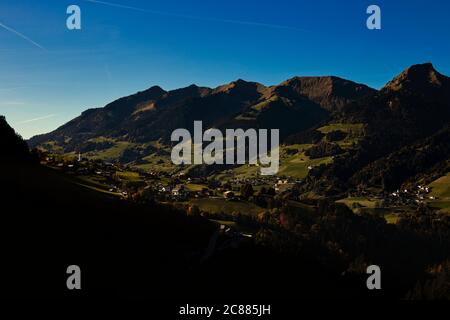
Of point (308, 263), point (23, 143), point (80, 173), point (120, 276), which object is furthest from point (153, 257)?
point (80, 173)

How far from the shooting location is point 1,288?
64.8 m

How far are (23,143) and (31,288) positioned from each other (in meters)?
94.5

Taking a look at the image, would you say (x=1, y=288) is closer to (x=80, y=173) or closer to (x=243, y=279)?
(x=243, y=279)

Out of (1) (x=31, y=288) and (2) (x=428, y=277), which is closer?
(1) (x=31, y=288)

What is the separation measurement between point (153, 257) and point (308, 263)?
64154 millimetres

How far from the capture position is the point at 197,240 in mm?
110250

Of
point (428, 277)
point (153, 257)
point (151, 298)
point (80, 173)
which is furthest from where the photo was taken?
point (80, 173)

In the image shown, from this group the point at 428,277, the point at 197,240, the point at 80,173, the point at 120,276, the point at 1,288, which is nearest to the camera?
the point at 1,288

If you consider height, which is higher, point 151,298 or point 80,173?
point 80,173

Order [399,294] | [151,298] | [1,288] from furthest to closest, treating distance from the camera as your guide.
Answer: [399,294] < [151,298] < [1,288]
